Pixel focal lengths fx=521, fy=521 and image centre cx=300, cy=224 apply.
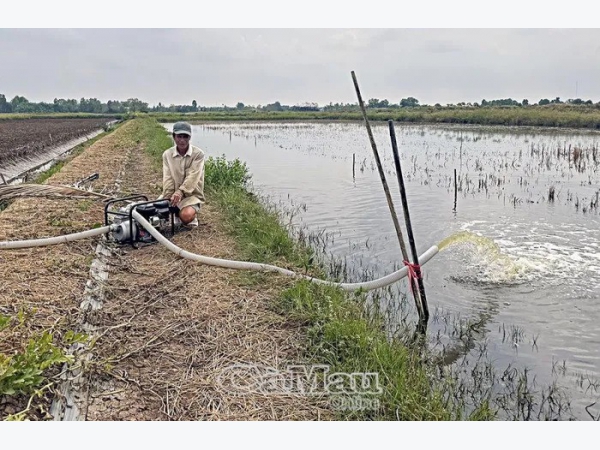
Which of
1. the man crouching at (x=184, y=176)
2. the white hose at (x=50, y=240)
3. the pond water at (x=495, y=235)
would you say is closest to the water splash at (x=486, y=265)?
the pond water at (x=495, y=235)

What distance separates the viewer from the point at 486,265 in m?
6.00

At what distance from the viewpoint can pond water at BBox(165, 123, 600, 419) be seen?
4398 mm

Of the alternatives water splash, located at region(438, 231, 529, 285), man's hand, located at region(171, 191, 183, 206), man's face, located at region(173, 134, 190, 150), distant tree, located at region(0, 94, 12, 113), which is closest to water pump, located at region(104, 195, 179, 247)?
man's hand, located at region(171, 191, 183, 206)

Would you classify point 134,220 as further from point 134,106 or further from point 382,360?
point 134,106

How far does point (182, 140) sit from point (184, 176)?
1.53 feet

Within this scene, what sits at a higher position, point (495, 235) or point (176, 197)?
point (176, 197)

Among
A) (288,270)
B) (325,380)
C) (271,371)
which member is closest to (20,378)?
(271,371)

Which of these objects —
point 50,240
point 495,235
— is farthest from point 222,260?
point 495,235

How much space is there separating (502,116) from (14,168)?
2762 centimetres

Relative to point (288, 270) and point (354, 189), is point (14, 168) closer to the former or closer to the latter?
point (354, 189)

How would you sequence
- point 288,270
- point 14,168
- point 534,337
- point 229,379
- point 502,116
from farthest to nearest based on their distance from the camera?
point 502,116
point 14,168
point 288,270
point 534,337
point 229,379

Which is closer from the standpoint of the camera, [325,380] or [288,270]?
[325,380]

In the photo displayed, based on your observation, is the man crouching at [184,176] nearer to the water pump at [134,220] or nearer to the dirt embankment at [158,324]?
the water pump at [134,220]

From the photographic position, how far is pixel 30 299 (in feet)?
12.9
